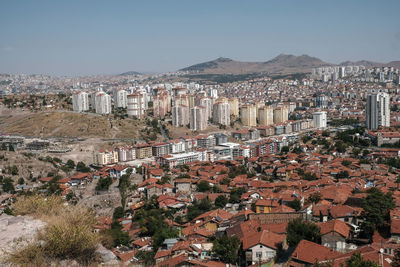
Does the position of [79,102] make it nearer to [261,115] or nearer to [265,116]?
[261,115]

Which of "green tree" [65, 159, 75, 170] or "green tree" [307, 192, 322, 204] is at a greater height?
"green tree" [307, 192, 322, 204]

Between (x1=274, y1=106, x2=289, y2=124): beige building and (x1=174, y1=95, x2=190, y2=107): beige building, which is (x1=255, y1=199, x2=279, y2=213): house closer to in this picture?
(x1=174, y1=95, x2=190, y2=107): beige building

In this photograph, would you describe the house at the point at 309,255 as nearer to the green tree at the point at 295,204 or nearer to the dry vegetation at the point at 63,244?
the dry vegetation at the point at 63,244

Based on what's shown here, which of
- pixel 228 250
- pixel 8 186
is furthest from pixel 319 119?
pixel 228 250

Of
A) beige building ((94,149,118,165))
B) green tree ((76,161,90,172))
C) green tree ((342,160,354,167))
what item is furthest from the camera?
beige building ((94,149,118,165))

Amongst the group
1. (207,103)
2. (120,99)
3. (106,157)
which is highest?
(120,99)

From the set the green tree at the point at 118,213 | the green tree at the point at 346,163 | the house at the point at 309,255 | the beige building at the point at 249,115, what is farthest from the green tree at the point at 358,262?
the beige building at the point at 249,115

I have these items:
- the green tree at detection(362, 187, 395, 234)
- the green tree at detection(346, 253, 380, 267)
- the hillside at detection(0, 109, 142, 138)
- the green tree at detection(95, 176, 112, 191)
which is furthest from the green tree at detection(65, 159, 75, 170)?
the green tree at detection(346, 253, 380, 267)
